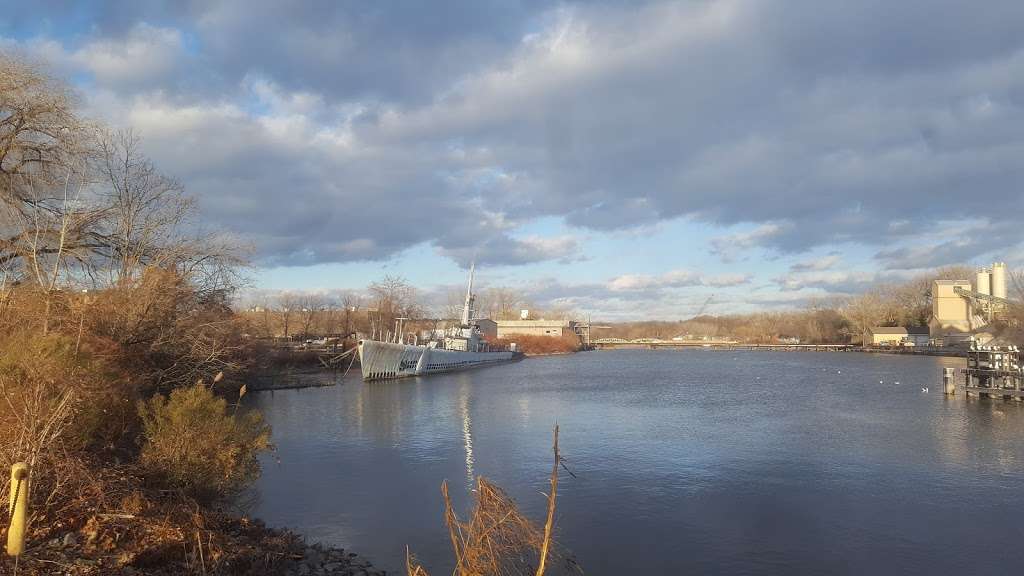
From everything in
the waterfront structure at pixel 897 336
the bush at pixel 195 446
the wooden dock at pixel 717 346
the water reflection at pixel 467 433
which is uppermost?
the waterfront structure at pixel 897 336

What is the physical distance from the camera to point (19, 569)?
7727mm

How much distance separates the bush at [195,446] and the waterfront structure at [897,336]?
120984mm

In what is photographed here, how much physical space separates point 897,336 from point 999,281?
65.6 feet

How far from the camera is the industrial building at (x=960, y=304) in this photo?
100750 millimetres

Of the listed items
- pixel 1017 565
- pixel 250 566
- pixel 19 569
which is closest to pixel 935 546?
pixel 1017 565

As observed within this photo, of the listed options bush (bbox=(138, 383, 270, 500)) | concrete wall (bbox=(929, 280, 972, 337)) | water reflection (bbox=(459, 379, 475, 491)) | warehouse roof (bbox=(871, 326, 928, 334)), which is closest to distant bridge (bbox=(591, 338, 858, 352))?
warehouse roof (bbox=(871, 326, 928, 334))

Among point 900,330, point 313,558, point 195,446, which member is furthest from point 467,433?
point 900,330

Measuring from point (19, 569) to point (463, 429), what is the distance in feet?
69.8

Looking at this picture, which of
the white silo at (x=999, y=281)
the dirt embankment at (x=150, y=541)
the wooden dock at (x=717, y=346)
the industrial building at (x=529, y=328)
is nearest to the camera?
the dirt embankment at (x=150, y=541)

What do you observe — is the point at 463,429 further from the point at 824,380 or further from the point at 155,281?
the point at 824,380

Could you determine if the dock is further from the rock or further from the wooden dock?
the wooden dock

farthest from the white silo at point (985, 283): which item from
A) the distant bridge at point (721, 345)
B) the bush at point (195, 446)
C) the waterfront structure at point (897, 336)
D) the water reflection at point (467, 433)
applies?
the bush at point (195, 446)

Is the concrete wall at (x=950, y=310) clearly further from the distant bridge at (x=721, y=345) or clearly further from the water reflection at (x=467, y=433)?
the water reflection at (x=467, y=433)

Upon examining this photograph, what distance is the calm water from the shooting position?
1301 centimetres
